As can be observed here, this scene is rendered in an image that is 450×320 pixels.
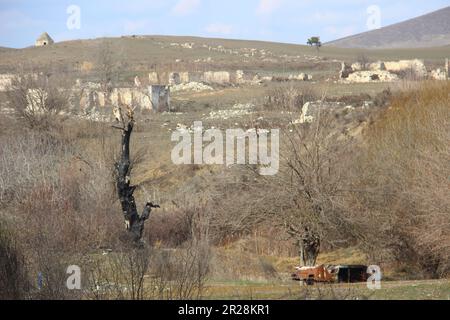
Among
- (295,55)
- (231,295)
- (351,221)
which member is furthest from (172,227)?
(295,55)

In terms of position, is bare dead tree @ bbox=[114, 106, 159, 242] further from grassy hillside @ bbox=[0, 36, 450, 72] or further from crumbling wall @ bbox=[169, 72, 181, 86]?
grassy hillside @ bbox=[0, 36, 450, 72]

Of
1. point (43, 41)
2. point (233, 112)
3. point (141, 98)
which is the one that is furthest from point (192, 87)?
point (43, 41)

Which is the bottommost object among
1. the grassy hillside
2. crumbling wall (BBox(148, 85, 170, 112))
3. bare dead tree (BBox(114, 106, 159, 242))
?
bare dead tree (BBox(114, 106, 159, 242))

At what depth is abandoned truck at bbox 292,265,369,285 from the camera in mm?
17859

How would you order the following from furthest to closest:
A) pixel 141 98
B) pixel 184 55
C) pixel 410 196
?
pixel 184 55, pixel 141 98, pixel 410 196

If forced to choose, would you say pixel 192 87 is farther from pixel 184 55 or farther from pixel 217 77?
pixel 184 55

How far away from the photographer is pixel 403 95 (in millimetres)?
30609

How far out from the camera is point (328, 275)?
18.3 meters

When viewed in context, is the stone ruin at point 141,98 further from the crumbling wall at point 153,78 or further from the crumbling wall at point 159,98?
the crumbling wall at point 153,78

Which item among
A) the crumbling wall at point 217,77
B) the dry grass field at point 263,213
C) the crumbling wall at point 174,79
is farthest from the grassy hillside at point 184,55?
the dry grass field at point 263,213

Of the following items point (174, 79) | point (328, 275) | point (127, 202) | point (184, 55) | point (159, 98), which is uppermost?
point (184, 55)

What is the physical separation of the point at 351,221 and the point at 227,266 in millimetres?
3691

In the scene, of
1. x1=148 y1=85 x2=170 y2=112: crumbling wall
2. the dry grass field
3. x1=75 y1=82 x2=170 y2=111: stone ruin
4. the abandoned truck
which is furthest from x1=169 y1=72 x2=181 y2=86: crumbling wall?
the abandoned truck

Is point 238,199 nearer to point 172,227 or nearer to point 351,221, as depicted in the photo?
point 351,221
